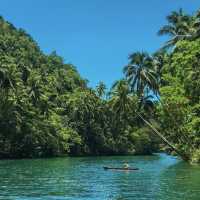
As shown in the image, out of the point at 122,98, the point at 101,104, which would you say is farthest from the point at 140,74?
the point at 101,104

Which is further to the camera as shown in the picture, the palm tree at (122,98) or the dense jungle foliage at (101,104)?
the palm tree at (122,98)

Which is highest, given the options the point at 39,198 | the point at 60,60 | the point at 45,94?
the point at 60,60

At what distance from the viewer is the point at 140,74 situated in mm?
90875

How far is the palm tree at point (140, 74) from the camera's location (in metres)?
90.9

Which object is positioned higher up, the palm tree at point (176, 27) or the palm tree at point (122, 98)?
the palm tree at point (176, 27)

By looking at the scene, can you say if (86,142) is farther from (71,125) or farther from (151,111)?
(151,111)

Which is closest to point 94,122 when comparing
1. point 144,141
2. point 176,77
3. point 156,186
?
point 144,141

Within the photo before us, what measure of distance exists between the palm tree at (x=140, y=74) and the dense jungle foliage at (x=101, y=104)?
177 mm

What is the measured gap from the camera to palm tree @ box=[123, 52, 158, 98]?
9088 centimetres

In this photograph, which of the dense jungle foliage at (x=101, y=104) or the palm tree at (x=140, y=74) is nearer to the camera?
the dense jungle foliage at (x=101, y=104)

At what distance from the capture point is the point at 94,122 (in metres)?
125

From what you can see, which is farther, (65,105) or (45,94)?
(65,105)

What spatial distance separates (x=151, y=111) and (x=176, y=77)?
2873 cm

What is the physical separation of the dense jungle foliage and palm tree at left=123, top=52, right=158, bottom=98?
0.18 meters
